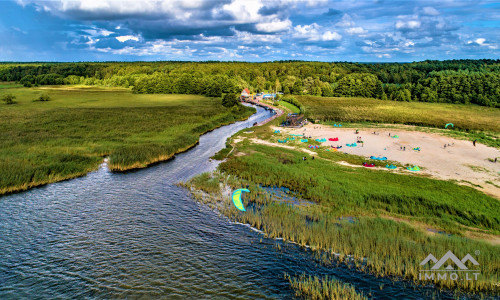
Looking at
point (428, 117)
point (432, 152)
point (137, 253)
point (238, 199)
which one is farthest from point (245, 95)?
point (137, 253)

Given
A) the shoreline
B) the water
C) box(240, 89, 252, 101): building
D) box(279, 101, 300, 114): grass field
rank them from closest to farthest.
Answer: the water < the shoreline < box(279, 101, 300, 114): grass field < box(240, 89, 252, 101): building

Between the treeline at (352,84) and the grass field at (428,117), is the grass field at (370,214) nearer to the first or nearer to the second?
the grass field at (428,117)

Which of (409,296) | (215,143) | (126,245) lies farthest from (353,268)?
(215,143)

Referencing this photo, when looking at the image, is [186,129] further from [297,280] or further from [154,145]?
[297,280]

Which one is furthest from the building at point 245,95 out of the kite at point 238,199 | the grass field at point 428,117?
the kite at point 238,199

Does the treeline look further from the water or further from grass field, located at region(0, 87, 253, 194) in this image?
the water

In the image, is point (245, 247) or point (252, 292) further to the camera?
point (245, 247)

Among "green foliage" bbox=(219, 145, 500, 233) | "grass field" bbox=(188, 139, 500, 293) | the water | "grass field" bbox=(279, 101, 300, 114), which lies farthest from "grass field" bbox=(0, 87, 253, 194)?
"grass field" bbox=(279, 101, 300, 114)
